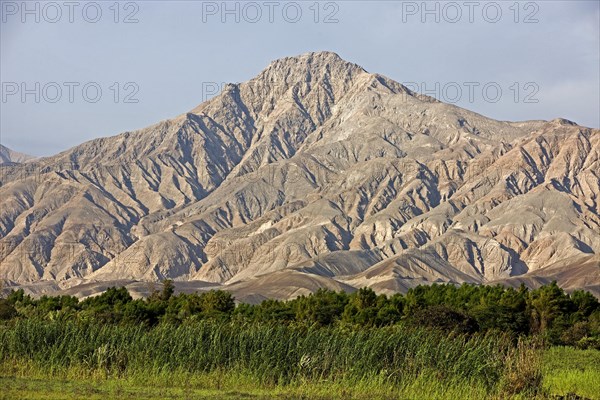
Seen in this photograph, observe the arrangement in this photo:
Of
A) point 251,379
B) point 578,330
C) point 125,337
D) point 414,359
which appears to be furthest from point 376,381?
point 578,330

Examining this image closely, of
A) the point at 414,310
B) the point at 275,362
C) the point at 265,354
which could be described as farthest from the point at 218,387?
the point at 414,310

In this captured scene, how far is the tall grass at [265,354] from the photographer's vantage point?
95.8ft

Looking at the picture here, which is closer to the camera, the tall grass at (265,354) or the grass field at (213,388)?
the grass field at (213,388)

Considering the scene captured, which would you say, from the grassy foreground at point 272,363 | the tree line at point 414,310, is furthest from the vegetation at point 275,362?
the tree line at point 414,310

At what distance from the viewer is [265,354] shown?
2984 cm

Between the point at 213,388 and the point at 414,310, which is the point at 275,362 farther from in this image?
the point at 414,310

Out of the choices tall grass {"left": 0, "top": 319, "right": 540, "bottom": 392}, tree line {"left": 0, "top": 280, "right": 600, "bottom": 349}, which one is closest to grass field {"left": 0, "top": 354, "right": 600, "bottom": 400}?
tall grass {"left": 0, "top": 319, "right": 540, "bottom": 392}

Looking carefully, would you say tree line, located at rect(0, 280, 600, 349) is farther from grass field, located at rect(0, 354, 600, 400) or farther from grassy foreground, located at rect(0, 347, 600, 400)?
grass field, located at rect(0, 354, 600, 400)

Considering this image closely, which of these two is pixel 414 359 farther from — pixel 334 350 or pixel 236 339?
pixel 236 339

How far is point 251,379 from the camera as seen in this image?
2925 cm

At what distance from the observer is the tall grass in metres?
29.2

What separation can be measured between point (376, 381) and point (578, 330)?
4655 centimetres

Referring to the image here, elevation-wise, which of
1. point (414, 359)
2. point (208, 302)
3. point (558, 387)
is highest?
point (414, 359)

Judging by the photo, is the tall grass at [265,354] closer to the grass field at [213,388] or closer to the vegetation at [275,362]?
the vegetation at [275,362]
